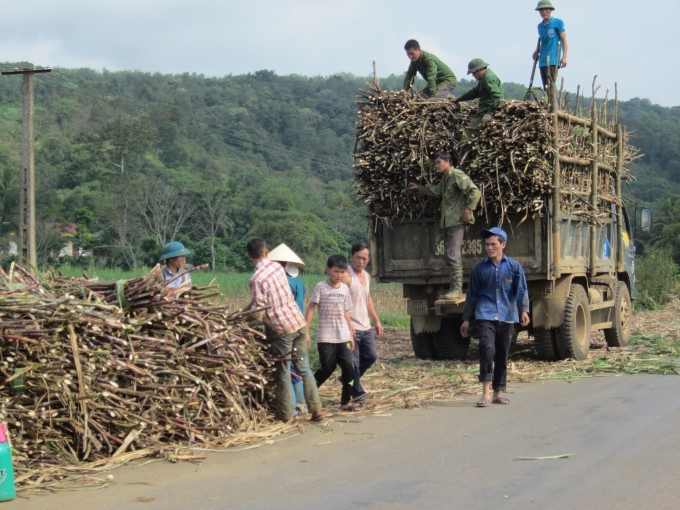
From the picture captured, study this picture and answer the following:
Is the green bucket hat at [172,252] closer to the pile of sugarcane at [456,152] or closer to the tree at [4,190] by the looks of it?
the pile of sugarcane at [456,152]

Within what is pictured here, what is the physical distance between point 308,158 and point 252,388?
71564 millimetres

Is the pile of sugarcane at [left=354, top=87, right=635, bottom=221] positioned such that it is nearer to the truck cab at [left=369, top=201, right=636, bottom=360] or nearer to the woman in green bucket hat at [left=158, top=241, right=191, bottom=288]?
the truck cab at [left=369, top=201, right=636, bottom=360]

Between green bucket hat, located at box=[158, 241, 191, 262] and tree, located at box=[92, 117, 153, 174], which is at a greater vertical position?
tree, located at box=[92, 117, 153, 174]

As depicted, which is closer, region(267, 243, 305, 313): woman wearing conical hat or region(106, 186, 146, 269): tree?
region(267, 243, 305, 313): woman wearing conical hat

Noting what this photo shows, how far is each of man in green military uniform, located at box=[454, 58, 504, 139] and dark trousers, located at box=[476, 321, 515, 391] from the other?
319 centimetres

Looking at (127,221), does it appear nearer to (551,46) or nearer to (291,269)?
(551,46)

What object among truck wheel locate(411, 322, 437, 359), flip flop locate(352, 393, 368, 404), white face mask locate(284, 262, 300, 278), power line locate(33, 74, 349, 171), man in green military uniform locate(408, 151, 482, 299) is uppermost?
power line locate(33, 74, 349, 171)

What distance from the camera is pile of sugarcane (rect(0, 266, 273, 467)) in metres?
5.78

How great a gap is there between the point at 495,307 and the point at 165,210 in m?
40.7

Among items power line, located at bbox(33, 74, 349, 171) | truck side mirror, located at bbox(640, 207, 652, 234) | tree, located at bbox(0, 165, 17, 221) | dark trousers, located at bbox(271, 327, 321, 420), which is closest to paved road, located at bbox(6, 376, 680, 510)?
dark trousers, located at bbox(271, 327, 321, 420)

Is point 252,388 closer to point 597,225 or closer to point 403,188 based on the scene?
point 403,188

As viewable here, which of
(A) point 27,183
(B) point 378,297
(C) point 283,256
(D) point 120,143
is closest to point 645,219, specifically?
(C) point 283,256

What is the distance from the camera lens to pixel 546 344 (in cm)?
1124

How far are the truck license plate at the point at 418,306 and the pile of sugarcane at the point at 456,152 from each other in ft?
3.96
